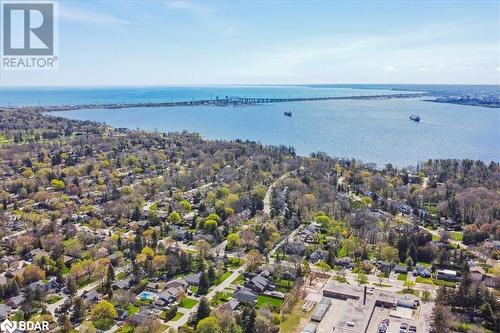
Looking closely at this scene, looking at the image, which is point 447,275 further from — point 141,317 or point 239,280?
point 141,317

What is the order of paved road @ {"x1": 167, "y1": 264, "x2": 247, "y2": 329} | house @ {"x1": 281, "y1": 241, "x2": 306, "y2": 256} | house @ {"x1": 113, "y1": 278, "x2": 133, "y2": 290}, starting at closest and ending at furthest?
paved road @ {"x1": 167, "y1": 264, "x2": 247, "y2": 329}
house @ {"x1": 113, "y1": 278, "x2": 133, "y2": 290}
house @ {"x1": 281, "y1": 241, "x2": 306, "y2": 256}

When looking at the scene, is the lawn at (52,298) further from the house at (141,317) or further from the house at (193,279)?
the house at (193,279)

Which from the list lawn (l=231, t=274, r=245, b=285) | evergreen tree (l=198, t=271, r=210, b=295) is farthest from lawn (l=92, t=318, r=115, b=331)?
lawn (l=231, t=274, r=245, b=285)

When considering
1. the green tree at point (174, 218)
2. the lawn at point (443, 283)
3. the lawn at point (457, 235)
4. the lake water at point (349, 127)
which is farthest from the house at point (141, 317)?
the lake water at point (349, 127)

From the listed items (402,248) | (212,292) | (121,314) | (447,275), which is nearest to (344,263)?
(402,248)

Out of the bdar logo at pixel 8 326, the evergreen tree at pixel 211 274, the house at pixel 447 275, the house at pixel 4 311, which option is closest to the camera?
the bdar logo at pixel 8 326

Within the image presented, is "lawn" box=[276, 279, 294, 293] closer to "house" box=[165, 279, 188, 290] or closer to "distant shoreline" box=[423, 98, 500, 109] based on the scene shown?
"house" box=[165, 279, 188, 290]
